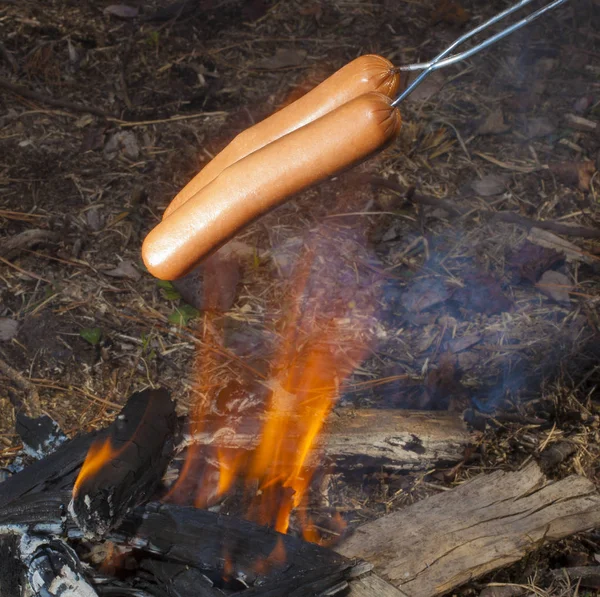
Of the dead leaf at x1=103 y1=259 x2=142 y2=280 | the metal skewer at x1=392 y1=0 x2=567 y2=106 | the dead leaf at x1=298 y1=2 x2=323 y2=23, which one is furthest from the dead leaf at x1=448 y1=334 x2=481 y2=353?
the dead leaf at x1=298 y1=2 x2=323 y2=23

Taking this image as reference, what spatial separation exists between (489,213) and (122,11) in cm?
344

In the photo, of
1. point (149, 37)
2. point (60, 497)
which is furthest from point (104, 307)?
point (149, 37)

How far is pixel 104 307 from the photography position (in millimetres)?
3969

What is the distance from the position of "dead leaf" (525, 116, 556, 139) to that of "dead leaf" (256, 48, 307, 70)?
1.80 metres

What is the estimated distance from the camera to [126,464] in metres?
2.71

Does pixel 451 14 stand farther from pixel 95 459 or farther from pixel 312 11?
pixel 95 459

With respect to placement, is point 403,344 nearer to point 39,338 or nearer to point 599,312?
point 599,312

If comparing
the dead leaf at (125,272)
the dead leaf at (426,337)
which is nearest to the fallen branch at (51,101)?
the dead leaf at (125,272)

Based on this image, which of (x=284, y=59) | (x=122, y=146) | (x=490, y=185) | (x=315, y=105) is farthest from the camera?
(x=284, y=59)

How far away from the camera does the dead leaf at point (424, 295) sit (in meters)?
4.04

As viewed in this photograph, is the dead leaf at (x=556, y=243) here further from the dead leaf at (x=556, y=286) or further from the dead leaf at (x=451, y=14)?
the dead leaf at (x=451, y=14)

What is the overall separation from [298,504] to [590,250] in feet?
8.12

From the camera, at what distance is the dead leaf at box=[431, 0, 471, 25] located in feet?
19.1

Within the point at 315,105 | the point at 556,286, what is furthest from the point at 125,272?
the point at 556,286
